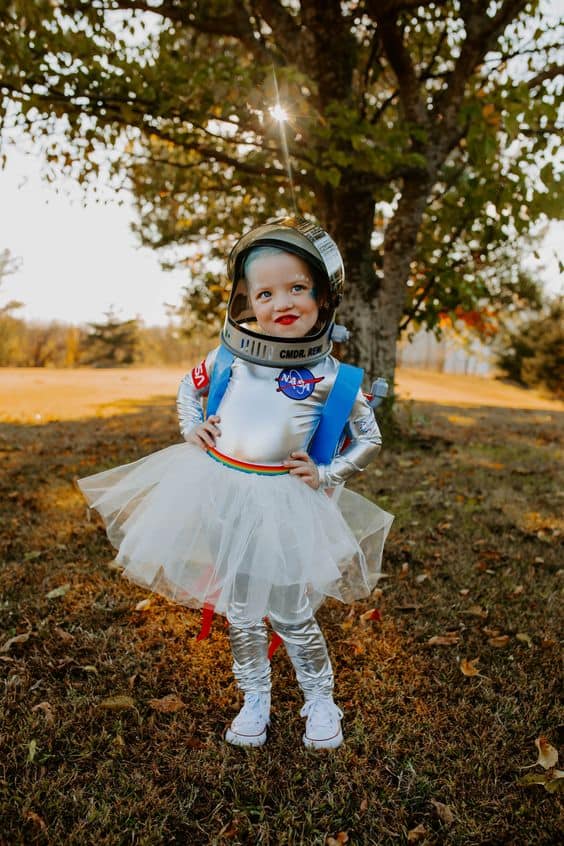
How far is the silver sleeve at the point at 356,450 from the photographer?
2424 millimetres

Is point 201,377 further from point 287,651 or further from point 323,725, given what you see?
point 323,725

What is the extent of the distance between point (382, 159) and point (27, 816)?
5.92m

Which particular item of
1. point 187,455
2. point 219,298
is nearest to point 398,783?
point 187,455

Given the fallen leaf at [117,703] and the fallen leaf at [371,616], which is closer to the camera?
the fallen leaf at [117,703]

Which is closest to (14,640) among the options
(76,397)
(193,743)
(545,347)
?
(193,743)

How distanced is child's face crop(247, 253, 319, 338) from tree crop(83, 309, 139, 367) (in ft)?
133

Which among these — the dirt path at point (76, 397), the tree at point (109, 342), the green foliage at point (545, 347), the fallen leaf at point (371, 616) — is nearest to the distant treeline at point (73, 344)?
the tree at point (109, 342)

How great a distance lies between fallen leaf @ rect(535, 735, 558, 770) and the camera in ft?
7.55

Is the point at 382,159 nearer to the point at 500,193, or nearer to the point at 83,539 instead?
the point at 500,193

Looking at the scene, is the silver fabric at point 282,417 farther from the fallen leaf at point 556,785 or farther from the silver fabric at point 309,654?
the fallen leaf at point 556,785

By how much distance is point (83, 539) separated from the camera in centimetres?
445

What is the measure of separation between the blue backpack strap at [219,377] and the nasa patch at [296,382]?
252 millimetres

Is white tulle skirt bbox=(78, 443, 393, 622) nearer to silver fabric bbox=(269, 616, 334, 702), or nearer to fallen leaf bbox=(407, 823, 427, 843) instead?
silver fabric bbox=(269, 616, 334, 702)

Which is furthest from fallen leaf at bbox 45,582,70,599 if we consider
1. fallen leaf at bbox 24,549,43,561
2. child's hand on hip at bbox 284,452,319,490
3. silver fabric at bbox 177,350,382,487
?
child's hand on hip at bbox 284,452,319,490
